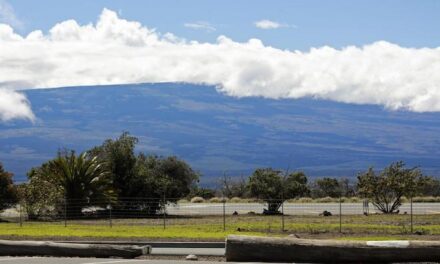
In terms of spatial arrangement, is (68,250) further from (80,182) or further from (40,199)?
(80,182)

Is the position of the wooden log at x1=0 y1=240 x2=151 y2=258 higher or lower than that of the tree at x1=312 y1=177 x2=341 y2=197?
lower

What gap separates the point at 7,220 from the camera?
1448 inches

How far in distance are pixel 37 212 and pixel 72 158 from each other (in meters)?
3.36

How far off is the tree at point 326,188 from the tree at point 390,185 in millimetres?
24864

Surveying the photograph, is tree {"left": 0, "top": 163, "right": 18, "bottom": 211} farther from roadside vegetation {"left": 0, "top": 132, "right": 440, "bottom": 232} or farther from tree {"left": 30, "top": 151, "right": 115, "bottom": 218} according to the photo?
tree {"left": 30, "top": 151, "right": 115, "bottom": 218}

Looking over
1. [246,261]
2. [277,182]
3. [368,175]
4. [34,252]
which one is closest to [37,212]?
[277,182]

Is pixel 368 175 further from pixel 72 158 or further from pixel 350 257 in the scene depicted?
pixel 350 257

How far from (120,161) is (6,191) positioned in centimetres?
655

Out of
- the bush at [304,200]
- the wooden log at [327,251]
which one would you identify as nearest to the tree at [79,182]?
the bush at [304,200]

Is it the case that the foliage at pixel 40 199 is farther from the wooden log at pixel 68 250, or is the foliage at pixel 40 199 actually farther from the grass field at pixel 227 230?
the wooden log at pixel 68 250

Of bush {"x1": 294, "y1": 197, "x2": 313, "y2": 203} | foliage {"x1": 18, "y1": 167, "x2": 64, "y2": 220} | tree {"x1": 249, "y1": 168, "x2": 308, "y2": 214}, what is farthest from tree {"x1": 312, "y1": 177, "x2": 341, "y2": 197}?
foliage {"x1": 18, "y1": 167, "x2": 64, "y2": 220}

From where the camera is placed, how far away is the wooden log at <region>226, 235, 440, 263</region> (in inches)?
602

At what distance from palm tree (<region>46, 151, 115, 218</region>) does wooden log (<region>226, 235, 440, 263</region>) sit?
22.9 metres

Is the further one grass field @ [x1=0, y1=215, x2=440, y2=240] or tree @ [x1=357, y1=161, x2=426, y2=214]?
tree @ [x1=357, y1=161, x2=426, y2=214]
